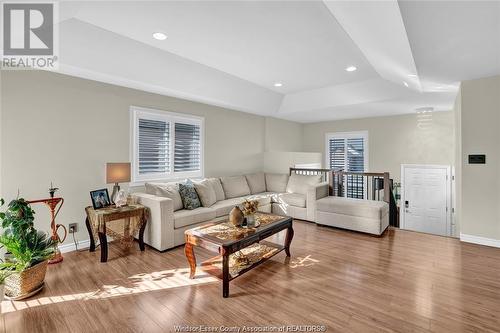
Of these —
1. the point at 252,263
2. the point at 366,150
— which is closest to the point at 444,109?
the point at 366,150

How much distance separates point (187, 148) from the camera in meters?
4.78

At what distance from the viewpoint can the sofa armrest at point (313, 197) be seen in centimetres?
472

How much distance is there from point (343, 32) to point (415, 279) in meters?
2.82

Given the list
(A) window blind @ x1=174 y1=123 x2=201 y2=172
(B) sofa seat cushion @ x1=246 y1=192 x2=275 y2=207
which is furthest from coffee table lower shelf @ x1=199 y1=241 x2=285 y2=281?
(A) window blind @ x1=174 y1=123 x2=201 y2=172

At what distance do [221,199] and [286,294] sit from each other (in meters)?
2.66

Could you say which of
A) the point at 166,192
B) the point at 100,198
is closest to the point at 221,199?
the point at 166,192

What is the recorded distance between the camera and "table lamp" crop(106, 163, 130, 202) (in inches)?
130

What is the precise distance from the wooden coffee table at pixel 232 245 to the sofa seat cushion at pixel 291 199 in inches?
70.5

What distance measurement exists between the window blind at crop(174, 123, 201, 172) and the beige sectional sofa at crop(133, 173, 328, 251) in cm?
48

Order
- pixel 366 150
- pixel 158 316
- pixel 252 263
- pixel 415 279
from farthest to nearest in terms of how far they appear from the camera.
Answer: pixel 366 150 < pixel 252 263 < pixel 415 279 < pixel 158 316

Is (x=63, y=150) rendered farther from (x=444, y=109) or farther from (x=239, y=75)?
(x=444, y=109)

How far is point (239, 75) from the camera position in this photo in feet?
14.0

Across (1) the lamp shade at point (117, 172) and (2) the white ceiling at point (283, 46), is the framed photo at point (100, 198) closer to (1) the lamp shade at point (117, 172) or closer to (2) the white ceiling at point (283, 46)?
(1) the lamp shade at point (117, 172)

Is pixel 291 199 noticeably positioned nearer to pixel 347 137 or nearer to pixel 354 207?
pixel 354 207
